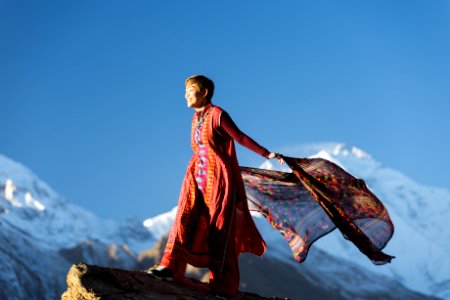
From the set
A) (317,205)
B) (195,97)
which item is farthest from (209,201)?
(317,205)

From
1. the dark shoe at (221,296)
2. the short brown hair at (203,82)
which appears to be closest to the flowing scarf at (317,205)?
the short brown hair at (203,82)

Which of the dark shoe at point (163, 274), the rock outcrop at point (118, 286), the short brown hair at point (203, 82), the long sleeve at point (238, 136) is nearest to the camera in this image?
the rock outcrop at point (118, 286)

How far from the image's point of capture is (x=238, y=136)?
276 inches

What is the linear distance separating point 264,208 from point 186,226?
1.37 meters

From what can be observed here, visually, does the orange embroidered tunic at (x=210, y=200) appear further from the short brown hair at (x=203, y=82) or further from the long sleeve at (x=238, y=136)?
the short brown hair at (x=203, y=82)

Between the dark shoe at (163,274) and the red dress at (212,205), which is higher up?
the red dress at (212,205)

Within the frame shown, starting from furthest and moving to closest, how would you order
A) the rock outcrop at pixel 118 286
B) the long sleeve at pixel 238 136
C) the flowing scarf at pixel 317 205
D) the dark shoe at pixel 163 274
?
the flowing scarf at pixel 317 205 → the long sleeve at pixel 238 136 → the dark shoe at pixel 163 274 → the rock outcrop at pixel 118 286

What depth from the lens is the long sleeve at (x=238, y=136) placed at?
700cm

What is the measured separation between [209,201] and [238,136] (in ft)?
2.26

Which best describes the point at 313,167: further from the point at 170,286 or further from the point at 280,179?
the point at 170,286

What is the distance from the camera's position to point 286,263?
233 feet

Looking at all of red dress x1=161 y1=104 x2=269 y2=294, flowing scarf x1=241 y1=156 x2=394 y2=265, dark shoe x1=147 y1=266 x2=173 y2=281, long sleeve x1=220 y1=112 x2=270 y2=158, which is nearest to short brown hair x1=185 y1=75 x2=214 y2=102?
red dress x1=161 y1=104 x2=269 y2=294

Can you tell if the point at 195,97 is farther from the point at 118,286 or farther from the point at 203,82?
the point at 118,286

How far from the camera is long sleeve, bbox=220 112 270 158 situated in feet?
23.0
